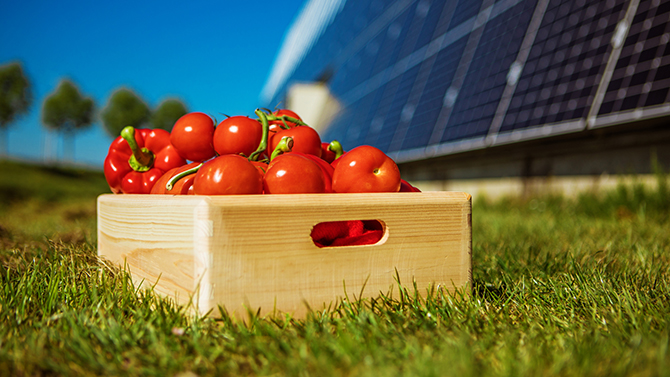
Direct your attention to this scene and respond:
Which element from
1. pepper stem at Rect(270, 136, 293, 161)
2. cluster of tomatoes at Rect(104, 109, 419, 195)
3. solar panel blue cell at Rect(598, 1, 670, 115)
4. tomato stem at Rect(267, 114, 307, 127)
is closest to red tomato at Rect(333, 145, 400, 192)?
cluster of tomatoes at Rect(104, 109, 419, 195)

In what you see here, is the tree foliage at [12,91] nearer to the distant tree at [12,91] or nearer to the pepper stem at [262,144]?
the distant tree at [12,91]

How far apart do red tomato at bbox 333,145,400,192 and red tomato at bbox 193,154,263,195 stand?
307 millimetres

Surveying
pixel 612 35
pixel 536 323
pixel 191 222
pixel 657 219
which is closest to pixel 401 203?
pixel 536 323

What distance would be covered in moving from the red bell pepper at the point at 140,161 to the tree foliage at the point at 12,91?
2926cm

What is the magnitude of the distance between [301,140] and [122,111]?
3314 cm

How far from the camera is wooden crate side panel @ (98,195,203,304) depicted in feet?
4.17

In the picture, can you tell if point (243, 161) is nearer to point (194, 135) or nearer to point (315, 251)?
point (315, 251)

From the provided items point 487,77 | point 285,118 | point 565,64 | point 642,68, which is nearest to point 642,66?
point 642,68

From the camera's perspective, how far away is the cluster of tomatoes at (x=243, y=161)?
1.45 metres

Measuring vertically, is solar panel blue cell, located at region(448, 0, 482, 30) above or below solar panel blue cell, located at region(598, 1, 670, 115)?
above

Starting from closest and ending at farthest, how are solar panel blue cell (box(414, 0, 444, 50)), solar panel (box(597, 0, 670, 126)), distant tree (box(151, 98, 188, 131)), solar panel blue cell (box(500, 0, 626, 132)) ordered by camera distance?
solar panel (box(597, 0, 670, 126))
solar panel blue cell (box(500, 0, 626, 132))
solar panel blue cell (box(414, 0, 444, 50))
distant tree (box(151, 98, 188, 131))

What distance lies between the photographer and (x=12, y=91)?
2577 cm

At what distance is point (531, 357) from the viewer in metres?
0.97

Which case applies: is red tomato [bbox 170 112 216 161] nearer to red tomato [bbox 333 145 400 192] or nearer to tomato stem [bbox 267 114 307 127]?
tomato stem [bbox 267 114 307 127]
